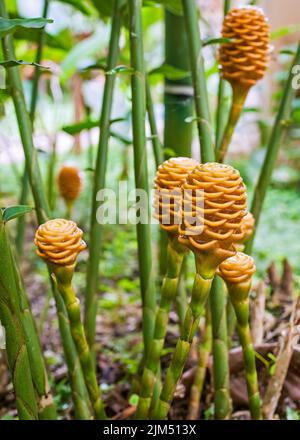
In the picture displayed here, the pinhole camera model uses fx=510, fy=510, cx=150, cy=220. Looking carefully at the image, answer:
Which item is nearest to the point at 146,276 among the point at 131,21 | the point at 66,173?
the point at 131,21

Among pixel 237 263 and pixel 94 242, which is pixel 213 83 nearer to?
pixel 94 242

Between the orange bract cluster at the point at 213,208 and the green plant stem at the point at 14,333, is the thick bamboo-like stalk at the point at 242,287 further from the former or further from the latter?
the green plant stem at the point at 14,333

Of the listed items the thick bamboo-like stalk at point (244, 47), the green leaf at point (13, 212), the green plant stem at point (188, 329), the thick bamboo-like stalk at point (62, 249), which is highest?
the thick bamboo-like stalk at point (244, 47)

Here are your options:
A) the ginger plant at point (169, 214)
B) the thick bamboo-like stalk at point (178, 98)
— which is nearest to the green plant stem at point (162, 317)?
the ginger plant at point (169, 214)

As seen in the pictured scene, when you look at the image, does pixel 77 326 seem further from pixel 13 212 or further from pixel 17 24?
pixel 17 24

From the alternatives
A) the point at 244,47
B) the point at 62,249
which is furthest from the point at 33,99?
the point at 62,249

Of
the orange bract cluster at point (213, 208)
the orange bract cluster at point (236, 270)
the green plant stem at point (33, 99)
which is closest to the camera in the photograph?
the orange bract cluster at point (213, 208)

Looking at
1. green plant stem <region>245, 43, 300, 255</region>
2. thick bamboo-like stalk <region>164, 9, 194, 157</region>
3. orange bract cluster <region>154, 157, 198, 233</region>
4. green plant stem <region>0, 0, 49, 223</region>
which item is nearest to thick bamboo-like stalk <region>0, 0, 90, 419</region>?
green plant stem <region>0, 0, 49, 223</region>
